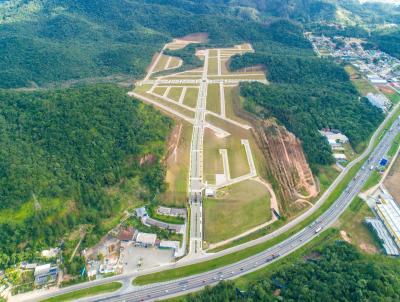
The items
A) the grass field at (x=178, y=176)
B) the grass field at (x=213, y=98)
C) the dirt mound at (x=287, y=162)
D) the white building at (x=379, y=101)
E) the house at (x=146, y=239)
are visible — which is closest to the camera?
the house at (x=146, y=239)

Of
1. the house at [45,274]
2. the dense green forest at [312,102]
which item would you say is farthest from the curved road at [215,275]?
the dense green forest at [312,102]

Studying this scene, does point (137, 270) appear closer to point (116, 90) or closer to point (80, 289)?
point (80, 289)

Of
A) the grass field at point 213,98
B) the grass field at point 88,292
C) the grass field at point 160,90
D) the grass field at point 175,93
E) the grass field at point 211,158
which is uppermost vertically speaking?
the grass field at point 213,98

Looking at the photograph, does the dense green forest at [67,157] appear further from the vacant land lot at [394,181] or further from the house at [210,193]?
the vacant land lot at [394,181]

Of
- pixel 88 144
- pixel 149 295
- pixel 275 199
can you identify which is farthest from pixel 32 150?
pixel 275 199

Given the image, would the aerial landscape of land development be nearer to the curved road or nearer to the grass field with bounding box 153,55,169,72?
the curved road

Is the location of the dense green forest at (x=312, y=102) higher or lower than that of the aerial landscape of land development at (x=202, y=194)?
higher

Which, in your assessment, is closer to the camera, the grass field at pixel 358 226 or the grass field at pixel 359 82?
the grass field at pixel 358 226
